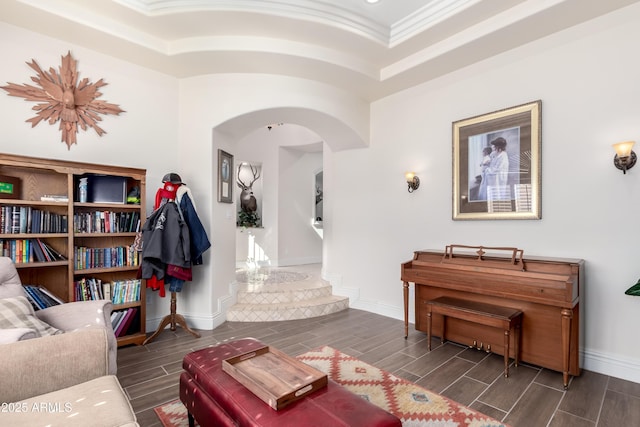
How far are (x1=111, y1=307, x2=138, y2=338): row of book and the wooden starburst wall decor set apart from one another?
5.43 ft

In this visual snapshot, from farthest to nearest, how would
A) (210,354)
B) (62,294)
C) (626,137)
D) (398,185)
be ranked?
(398,185)
(62,294)
(626,137)
(210,354)

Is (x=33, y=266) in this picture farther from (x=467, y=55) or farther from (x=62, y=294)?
(x=467, y=55)

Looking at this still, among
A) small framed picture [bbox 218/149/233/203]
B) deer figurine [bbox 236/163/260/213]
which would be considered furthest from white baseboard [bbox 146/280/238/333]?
deer figurine [bbox 236/163/260/213]

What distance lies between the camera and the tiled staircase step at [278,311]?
12.9 ft

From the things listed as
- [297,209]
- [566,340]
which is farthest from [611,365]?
[297,209]

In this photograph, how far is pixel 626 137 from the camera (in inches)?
101

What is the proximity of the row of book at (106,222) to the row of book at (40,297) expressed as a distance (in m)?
0.55

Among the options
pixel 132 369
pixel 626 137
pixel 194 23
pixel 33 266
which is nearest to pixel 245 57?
pixel 194 23

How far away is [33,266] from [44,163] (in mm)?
857

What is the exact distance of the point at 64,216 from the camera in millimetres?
2906

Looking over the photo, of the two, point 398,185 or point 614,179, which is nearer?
point 614,179

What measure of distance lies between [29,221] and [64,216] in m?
0.24

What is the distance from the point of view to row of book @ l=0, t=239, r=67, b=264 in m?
2.63

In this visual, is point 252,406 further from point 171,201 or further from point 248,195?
point 248,195
